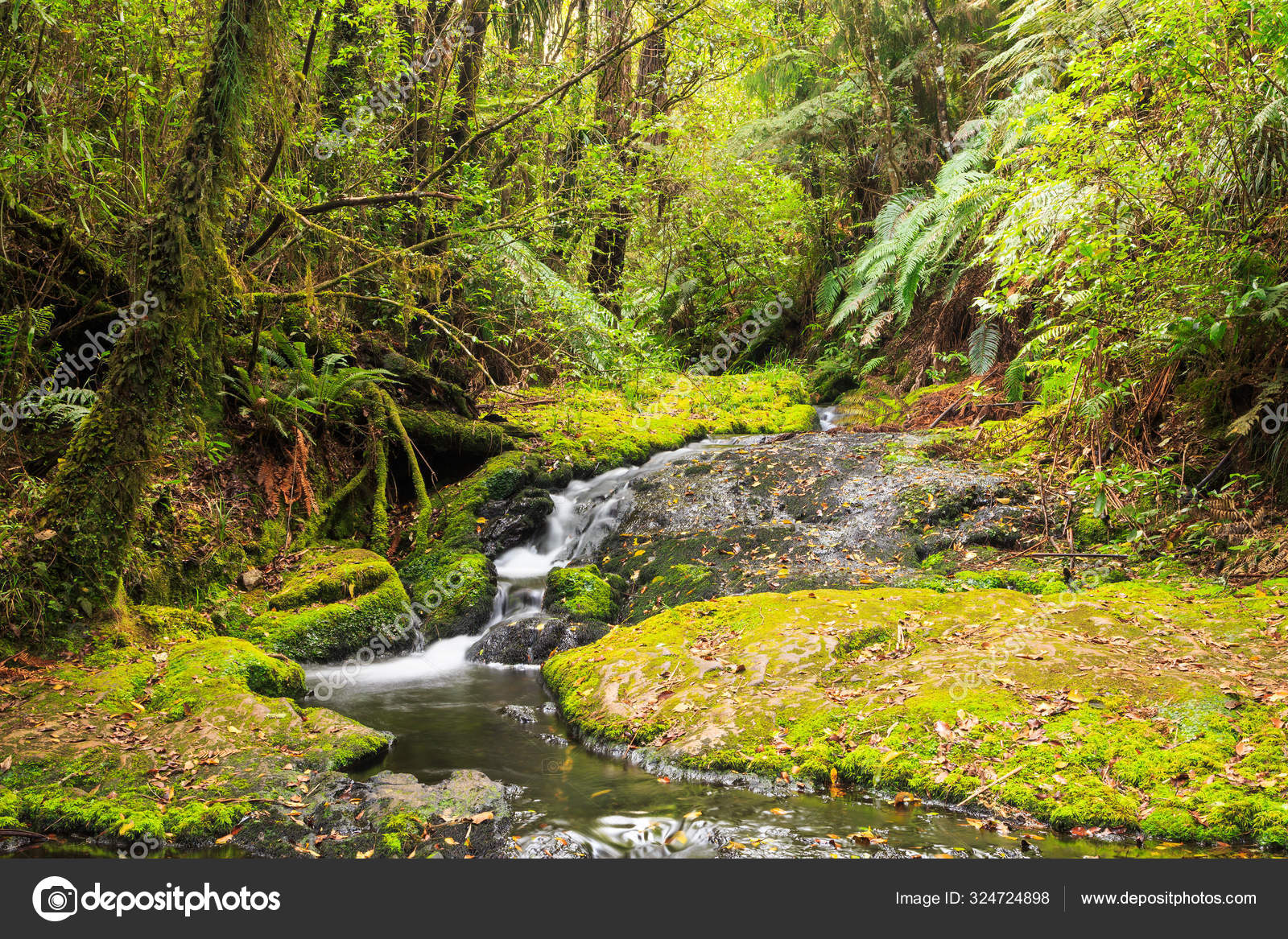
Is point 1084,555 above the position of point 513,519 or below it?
below

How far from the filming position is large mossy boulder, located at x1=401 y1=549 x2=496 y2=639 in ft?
23.8

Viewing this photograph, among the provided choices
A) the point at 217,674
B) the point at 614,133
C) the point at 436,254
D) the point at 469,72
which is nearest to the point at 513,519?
the point at 436,254

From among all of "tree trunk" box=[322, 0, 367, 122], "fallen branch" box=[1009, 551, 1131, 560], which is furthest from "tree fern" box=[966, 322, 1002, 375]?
"tree trunk" box=[322, 0, 367, 122]

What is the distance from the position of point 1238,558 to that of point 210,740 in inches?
276

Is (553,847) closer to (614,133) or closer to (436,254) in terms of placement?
(436,254)

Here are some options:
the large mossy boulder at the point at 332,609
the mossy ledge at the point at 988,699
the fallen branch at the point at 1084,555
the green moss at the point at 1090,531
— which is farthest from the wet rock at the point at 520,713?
the green moss at the point at 1090,531

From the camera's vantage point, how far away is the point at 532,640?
6.80 metres

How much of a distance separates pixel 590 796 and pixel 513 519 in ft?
16.3

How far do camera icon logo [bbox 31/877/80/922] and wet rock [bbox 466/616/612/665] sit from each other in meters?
3.91

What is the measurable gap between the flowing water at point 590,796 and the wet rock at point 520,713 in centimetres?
4

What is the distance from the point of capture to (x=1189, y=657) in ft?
14.9

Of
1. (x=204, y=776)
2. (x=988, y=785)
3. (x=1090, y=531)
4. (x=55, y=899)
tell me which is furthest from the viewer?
(x=1090, y=531)

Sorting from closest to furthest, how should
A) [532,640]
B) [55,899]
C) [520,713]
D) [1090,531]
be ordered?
[55,899]
[520,713]
[1090,531]
[532,640]

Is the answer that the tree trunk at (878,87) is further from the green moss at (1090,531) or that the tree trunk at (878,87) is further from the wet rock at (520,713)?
the wet rock at (520,713)
